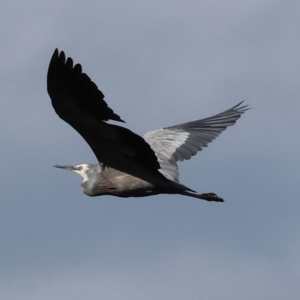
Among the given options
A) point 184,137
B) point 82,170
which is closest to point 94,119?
point 82,170

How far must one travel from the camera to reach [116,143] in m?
12.0

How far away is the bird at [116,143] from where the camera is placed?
11094 millimetres

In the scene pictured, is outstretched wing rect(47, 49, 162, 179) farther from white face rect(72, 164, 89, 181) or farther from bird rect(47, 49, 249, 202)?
white face rect(72, 164, 89, 181)

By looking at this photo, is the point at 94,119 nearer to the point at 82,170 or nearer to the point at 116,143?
Answer: the point at 116,143

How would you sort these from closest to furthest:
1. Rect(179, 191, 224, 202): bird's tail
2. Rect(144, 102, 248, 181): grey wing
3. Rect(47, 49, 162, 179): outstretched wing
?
Rect(47, 49, 162, 179): outstretched wing → Rect(179, 191, 224, 202): bird's tail → Rect(144, 102, 248, 181): grey wing

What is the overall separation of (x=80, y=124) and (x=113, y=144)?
549mm

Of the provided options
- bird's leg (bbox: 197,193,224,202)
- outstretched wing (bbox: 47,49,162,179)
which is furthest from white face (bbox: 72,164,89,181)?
bird's leg (bbox: 197,193,224,202)

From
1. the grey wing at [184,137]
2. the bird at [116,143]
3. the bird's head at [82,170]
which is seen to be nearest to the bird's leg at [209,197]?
the bird at [116,143]

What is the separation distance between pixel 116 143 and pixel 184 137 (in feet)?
9.50

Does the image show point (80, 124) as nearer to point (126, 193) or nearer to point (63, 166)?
point (126, 193)

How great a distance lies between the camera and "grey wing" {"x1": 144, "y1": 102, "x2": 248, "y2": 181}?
45.8 ft

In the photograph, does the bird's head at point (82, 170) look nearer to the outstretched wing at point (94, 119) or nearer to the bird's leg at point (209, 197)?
the outstretched wing at point (94, 119)

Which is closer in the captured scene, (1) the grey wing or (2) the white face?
(2) the white face

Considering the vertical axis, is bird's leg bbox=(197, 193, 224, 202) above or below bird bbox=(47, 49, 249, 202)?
below
